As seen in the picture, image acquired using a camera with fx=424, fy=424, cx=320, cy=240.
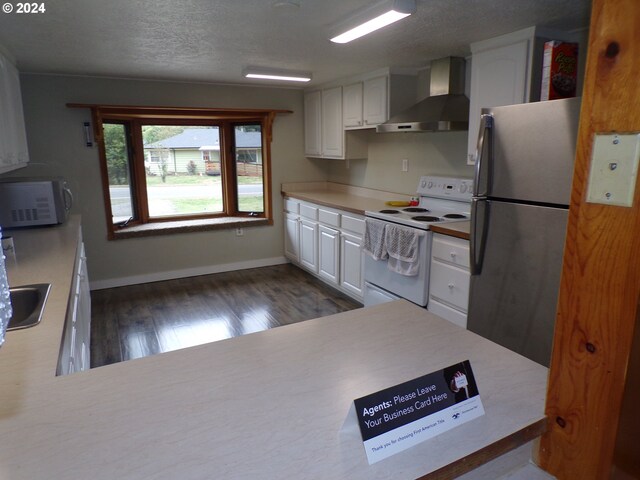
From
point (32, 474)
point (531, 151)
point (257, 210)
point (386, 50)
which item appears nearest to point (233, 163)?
point (257, 210)

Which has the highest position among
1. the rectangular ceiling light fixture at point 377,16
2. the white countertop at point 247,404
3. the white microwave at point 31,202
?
the rectangular ceiling light fixture at point 377,16

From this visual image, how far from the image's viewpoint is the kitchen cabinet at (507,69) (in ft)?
8.40

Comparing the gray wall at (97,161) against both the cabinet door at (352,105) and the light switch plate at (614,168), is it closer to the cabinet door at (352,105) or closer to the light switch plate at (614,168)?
the cabinet door at (352,105)

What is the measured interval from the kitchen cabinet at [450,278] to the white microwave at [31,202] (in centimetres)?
285

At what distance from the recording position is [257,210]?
5.27 meters

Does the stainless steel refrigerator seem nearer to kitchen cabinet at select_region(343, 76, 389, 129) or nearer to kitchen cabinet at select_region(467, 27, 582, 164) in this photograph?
kitchen cabinet at select_region(467, 27, 582, 164)

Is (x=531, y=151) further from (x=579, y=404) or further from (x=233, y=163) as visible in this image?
(x=233, y=163)

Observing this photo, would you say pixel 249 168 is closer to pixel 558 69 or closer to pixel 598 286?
pixel 558 69

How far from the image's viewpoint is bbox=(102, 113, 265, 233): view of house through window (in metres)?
4.49

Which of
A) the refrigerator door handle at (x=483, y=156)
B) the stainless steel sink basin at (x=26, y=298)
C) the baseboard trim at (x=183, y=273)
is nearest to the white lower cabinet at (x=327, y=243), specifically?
the baseboard trim at (x=183, y=273)

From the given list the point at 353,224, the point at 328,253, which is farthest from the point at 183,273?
the point at 353,224

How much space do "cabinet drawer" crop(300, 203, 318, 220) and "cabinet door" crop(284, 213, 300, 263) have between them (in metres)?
0.19

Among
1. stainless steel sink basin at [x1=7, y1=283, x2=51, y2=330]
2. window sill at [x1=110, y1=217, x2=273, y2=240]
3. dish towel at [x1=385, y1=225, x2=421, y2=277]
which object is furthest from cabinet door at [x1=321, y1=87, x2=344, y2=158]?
stainless steel sink basin at [x1=7, y1=283, x2=51, y2=330]

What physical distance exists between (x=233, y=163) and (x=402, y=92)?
7.28ft
